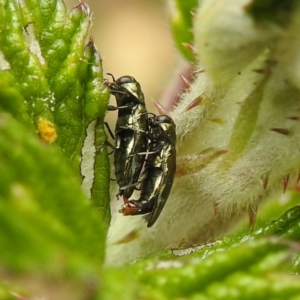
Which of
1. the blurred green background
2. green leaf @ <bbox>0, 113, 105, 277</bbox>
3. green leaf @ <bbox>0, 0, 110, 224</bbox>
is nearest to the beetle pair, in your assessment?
green leaf @ <bbox>0, 0, 110, 224</bbox>

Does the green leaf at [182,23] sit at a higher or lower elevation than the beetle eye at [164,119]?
lower

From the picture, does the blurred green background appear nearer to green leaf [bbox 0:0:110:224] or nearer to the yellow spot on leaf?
green leaf [bbox 0:0:110:224]

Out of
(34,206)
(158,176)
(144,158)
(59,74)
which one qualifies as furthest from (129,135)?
(34,206)

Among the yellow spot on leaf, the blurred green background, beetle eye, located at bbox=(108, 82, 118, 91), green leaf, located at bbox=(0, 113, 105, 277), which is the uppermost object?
green leaf, located at bbox=(0, 113, 105, 277)

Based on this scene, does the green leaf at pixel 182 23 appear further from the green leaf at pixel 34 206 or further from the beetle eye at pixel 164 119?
the green leaf at pixel 34 206

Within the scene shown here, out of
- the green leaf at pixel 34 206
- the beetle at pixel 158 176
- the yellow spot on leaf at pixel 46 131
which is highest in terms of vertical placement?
the green leaf at pixel 34 206

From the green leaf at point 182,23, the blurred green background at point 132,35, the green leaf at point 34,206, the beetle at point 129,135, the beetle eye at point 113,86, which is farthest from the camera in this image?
the blurred green background at point 132,35

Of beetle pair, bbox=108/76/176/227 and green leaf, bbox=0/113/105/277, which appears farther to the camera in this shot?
beetle pair, bbox=108/76/176/227

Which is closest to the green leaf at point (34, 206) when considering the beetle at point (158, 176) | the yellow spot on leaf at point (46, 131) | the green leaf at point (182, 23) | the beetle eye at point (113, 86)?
the yellow spot on leaf at point (46, 131)
